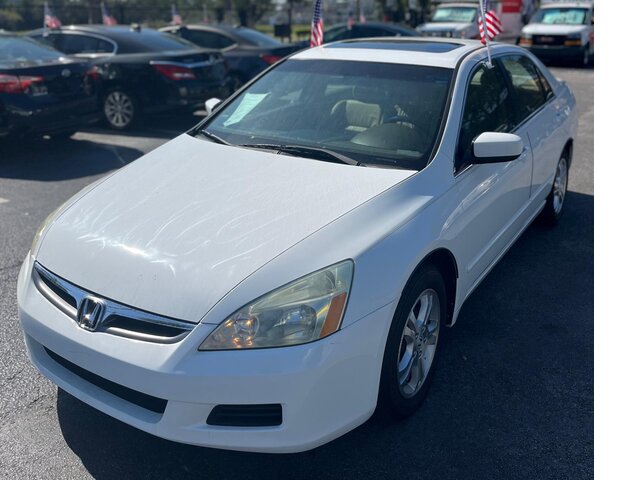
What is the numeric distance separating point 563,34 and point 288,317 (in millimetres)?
18907

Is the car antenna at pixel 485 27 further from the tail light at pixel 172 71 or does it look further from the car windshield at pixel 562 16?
the car windshield at pixel 562 16

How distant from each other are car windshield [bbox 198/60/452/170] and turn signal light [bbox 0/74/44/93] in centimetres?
459

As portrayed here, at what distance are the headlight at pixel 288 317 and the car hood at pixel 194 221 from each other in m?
0.12

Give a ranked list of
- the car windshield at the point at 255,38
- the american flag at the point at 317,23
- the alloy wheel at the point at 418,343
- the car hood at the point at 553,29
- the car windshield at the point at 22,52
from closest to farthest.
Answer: the alloy wheel at the point at 418,343 < the car windshield at the point at 22,52 < the american flag at the point at 317,23 < the car windshield at the point at 255,38 < the car hood at the point at 553,29

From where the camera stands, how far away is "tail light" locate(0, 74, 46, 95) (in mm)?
7875

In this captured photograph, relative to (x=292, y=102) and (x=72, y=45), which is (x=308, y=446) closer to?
(x=292, y=102)

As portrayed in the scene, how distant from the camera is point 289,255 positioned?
273 centimetres

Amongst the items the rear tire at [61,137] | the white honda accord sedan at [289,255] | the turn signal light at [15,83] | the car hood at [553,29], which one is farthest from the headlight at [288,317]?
the car hood at [553,29]

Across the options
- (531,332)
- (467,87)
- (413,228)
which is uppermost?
(467,87)

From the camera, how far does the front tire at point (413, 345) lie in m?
2.87

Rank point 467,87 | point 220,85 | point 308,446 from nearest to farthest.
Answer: point 308,446, point 467,87, point 220,85

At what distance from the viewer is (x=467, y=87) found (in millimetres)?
3951
